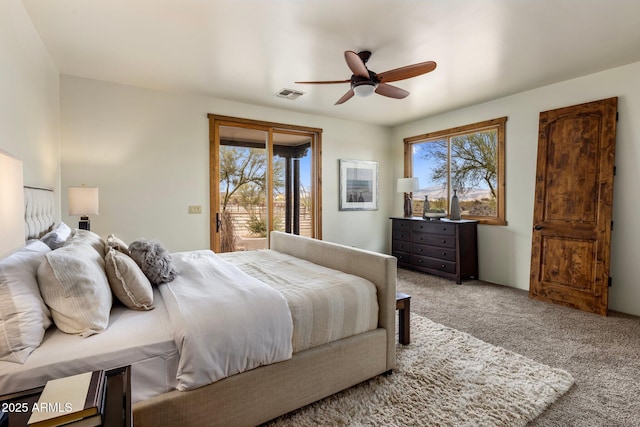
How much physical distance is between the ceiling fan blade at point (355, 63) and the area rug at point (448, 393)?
2269 mm

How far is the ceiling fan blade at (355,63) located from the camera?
95.2 inches

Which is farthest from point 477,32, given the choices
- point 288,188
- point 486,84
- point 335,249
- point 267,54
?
point 288,188

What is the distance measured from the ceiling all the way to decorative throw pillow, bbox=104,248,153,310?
183cm

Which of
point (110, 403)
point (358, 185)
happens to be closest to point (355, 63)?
point (110, 403)

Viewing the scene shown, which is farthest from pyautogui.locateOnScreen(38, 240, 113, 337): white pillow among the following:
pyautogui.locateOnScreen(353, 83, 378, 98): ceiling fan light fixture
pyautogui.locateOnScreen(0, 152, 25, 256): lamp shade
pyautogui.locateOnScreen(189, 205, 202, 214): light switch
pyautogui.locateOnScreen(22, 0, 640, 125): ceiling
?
pyautogui.locateOnScreen(189, 205, 202, 214): light switch

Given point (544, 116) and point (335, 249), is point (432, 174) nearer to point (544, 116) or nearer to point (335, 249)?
point (544, 116)

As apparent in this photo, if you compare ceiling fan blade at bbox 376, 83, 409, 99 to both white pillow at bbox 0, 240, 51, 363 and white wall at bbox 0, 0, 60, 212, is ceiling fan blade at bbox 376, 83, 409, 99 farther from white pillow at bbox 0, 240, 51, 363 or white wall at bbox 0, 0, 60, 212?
white pillow at bbox 0, 240, 51, 363

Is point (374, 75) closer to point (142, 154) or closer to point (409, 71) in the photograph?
point (409, 71)

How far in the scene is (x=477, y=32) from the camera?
2.63 meters

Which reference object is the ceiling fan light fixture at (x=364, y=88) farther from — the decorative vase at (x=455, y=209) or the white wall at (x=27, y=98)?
the decorative vase at (x=455, y=209)

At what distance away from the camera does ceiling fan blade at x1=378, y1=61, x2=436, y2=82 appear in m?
2.55

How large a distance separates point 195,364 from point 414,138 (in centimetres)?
518

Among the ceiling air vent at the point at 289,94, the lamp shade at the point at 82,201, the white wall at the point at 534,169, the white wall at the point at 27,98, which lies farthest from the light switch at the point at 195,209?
the white wall at the point at 534,169

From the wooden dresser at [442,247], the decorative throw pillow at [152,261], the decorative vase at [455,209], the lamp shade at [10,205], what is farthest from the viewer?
the decorative vase at [455,209]
